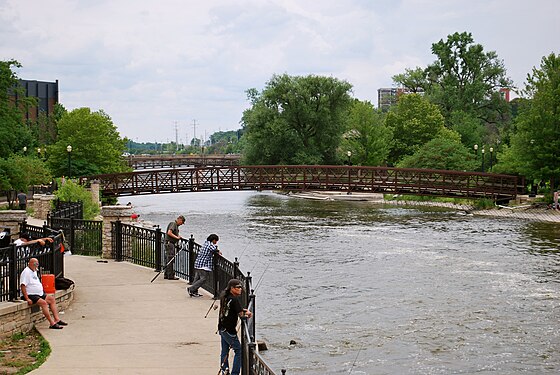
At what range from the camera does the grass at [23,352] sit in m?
12.9

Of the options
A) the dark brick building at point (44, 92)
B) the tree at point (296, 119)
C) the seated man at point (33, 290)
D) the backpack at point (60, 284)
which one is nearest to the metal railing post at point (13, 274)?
the seated man at point (33, 290)

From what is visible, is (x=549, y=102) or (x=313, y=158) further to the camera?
(x=313, y=158)

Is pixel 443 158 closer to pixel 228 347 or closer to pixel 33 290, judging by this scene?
pixel 33 290

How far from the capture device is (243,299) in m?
15.3

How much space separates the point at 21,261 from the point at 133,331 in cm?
299

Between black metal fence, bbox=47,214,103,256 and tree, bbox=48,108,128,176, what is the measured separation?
4084cm

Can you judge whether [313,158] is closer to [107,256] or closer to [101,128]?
[101,128]

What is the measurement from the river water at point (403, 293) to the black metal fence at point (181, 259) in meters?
2.13

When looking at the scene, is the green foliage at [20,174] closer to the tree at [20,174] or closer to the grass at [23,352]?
the tree at [20,174]

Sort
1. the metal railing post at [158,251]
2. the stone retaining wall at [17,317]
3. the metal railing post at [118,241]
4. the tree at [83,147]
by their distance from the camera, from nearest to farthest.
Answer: the stone retaining wall at [17,317]
the metal railing post at [158,251]
the metal railing post at [118,241]
the tree at [83,147]

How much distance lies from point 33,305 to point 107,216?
9.34 m

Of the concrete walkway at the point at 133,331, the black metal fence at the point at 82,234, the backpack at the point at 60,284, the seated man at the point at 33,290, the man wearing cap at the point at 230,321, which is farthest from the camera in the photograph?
the black metal fence at the point at 82,234

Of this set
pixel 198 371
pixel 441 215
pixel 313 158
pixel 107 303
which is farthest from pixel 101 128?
pixel 198 371

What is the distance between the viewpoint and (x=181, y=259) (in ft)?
70.4
